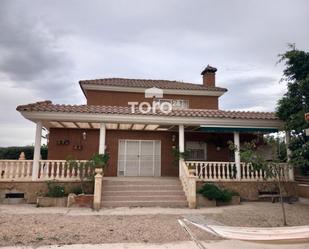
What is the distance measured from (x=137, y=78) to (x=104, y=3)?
1374cm

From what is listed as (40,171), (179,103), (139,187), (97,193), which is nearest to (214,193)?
(139,187)

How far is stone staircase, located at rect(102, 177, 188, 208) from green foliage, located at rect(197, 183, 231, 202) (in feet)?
3.50

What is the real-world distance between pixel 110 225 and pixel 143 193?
4684 mm

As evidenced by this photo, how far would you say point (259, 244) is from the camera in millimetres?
6887

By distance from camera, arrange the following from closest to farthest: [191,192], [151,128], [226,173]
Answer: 1. [191,192]
2. [226,173]
3. [151,128]

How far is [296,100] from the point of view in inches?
519

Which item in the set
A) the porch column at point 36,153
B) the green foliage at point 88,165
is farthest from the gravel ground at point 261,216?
the porch column at point 36,153

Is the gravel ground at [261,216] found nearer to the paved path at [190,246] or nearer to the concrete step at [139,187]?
the paved path at [190,246]

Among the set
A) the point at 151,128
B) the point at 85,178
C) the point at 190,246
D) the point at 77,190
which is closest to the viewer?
the point at 190,246

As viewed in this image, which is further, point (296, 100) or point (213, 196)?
point (296, 100)

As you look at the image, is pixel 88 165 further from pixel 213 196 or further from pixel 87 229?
pixel 213 196

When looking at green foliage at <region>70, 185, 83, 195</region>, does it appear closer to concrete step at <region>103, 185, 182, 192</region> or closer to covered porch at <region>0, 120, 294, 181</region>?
covered porch at <region>0, 120, 294, 181</region>

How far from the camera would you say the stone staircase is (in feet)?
40.7

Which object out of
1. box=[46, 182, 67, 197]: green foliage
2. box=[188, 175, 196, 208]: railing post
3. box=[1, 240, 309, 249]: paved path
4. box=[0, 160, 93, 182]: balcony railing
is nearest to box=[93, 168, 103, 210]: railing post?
box=[0, 160, 93, 182]: balcony railing
